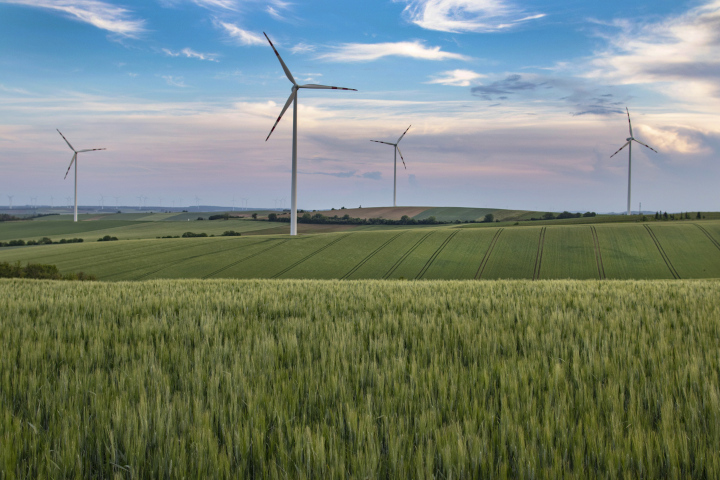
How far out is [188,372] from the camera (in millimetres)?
4383

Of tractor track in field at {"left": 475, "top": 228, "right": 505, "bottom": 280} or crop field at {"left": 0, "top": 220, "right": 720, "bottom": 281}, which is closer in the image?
tractor track in field at {"left": 475, "top": 228, "right": 505, "bottom": 280}

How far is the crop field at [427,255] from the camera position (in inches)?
1565

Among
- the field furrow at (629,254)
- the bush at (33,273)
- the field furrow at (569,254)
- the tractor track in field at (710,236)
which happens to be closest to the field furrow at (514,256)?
the field furrow at (569,254)

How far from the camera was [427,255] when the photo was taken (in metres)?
46.2

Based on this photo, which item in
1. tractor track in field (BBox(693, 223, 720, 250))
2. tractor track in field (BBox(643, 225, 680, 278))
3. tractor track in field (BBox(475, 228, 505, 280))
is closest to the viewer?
tractor track in field (BBox(643, 225, 680, 278))

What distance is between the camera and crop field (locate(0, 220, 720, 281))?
3975cm

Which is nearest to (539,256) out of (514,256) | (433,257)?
(514,256)

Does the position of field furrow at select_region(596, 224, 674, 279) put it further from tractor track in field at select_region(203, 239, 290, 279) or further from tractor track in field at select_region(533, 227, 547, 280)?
tractor track in field at select_region(203, 239, 290, 279)

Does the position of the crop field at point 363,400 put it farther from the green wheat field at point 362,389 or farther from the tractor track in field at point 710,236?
the tractor track in field at point 710,236

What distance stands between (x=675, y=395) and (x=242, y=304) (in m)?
7.55

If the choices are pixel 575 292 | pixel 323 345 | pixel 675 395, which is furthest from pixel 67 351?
pixel 575 292

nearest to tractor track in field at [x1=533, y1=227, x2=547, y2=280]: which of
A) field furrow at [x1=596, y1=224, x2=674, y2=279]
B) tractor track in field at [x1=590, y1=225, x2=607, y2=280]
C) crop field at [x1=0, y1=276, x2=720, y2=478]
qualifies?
tractor track in field at [x1=590, y1=225, x2=607, y2=280]

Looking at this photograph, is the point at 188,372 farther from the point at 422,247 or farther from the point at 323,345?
the point at 422,247

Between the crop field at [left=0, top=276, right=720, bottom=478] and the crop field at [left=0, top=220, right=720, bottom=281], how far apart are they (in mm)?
31962
